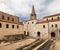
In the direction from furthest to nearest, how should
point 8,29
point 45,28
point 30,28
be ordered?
point 30,28, point 45,28, point 8,29

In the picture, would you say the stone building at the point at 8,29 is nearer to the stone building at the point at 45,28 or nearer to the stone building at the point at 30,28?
the stone building at the point at 30,28

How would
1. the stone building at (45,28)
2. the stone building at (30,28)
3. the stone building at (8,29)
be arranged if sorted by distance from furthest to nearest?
the stone building at (45,28) < the stone building at (30,28) < the stone building at (8,29)

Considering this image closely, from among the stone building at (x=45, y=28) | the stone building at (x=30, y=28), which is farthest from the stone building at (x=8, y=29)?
the stone building at (x=45, y=28)

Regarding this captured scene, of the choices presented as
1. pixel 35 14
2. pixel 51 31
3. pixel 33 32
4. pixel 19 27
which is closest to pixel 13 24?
pixel 19 27

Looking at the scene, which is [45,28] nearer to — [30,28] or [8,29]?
[30,28]

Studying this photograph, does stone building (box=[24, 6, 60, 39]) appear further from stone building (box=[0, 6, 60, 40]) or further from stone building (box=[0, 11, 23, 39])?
stone building (box=[0, 11, 23, 39])

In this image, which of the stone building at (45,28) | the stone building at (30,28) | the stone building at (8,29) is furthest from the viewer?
the stone building at (45,28)

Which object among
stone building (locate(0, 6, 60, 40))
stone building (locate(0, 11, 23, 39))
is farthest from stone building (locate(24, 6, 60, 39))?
stone building (locate(0, 11, 23, 39))

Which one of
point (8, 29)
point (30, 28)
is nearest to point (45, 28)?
point (30, 28)

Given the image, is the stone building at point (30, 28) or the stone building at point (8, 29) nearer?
the stone building at point (8, 29)

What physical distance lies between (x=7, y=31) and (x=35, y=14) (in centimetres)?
2063

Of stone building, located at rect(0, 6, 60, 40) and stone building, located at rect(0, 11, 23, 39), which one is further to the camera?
stone building, located at rect(0, 6, 60, 40)

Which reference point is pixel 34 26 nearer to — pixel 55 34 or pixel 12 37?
pixel 55 34

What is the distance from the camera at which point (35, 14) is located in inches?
1652
